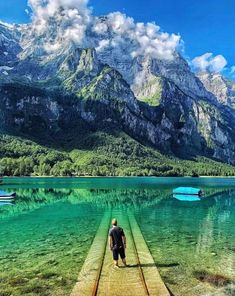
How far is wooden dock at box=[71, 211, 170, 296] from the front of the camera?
24.6 meters

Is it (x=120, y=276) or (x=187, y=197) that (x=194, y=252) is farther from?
(x=187, y=197)

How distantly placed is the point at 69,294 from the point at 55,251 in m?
14.4

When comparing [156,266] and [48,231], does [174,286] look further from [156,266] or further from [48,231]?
[48,231]

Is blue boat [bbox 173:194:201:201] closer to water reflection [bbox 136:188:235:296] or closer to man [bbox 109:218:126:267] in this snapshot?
water reflection [bbox 136:188:235:296]

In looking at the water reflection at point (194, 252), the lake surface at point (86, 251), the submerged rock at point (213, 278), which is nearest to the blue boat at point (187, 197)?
the lake surface at point (86, 251)

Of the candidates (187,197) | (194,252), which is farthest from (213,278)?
(187,197)

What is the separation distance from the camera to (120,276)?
90.6 ft

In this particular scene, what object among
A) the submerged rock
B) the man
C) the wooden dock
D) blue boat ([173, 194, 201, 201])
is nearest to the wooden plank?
the wooden dock

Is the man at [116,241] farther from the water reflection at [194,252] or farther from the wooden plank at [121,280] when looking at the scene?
the water reflection at [194,252]

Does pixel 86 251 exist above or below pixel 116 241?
below

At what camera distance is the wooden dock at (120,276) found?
80.7 feet

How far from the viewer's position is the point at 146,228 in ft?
182

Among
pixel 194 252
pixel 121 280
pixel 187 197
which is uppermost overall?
pixel 187 197

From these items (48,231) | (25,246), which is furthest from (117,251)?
(48,231)
